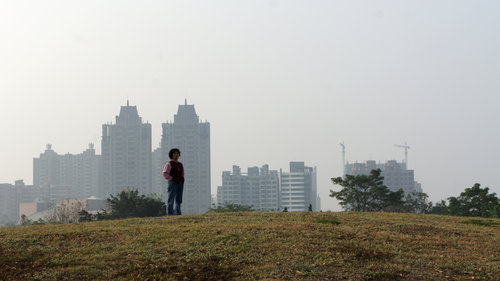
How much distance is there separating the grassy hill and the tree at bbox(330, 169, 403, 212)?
58419 mm

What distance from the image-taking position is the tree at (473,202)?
6172cm

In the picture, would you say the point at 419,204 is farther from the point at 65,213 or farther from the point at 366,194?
the point at 65,213

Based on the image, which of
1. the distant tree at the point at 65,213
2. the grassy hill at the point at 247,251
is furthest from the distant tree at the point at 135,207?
the grassy hill at the point at 247,251

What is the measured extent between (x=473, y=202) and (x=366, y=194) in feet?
60.7

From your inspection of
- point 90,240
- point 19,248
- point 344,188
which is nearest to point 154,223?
point 90,240

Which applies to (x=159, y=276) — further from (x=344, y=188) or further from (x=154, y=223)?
(x=344, y=188)

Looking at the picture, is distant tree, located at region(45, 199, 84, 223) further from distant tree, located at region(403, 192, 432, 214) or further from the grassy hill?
the grassy hill

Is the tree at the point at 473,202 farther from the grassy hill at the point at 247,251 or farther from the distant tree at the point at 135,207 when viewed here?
the grassy hill at the point at 247,251

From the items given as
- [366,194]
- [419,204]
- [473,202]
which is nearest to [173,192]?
[473,202]

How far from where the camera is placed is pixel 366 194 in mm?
79188

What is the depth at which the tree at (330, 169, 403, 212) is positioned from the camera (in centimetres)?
7762

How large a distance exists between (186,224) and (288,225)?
3418 mm

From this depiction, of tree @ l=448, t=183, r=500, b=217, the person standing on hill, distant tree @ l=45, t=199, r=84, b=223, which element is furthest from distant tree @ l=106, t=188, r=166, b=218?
the person standing on hill

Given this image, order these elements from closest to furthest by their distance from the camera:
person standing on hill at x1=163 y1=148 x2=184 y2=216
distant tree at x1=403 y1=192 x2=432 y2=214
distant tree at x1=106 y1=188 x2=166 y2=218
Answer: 1. person standing on hill at x1=163 y1=148 x2=184 y2=216
2. distant tree at x1=106 y1=188 x2=166 y2=218
3. distant tree at x1=403 y1=192 x2=432 y2=214
